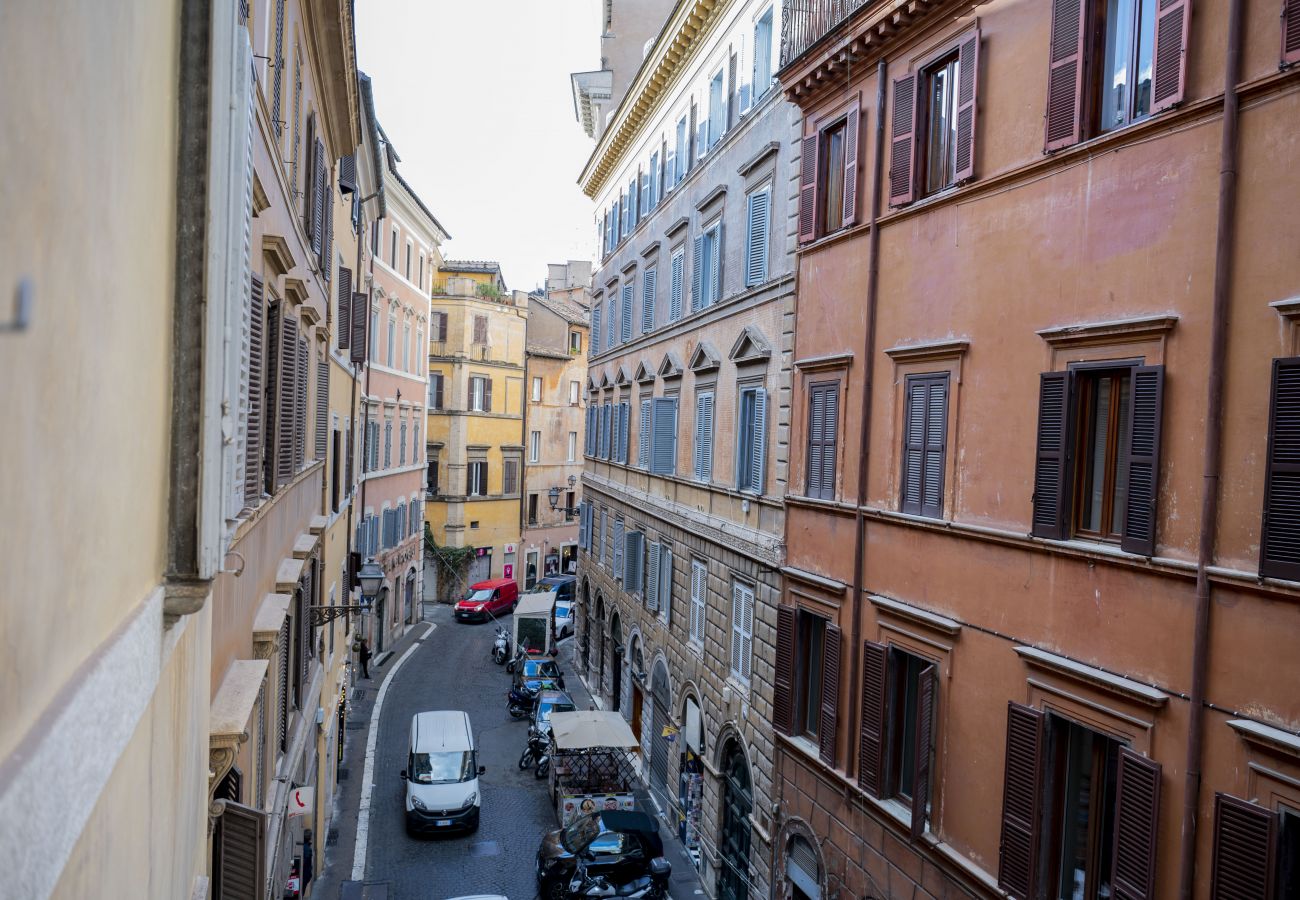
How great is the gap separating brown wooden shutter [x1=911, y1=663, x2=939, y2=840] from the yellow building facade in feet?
122

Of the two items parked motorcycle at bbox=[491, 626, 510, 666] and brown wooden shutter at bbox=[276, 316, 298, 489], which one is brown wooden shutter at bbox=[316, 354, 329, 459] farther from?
parked motorcycle at bbox=[491, 626, 510, 666]

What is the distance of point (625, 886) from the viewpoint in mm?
17484

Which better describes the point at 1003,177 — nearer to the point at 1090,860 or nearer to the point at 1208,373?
the point at 1208,373

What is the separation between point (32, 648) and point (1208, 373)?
8.06 metres

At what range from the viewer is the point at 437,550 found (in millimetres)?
46938

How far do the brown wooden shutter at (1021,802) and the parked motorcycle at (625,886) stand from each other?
8.69 m

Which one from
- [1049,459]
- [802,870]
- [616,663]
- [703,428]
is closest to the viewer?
[1049,459]

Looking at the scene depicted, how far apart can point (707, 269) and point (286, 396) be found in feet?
35.7

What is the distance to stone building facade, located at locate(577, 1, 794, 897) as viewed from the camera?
1636 centimetres

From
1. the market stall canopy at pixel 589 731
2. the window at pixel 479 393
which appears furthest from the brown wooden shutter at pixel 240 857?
the window at pixel 479 393

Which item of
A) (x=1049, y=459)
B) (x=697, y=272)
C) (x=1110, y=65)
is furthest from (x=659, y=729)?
(x=1110, y=65)

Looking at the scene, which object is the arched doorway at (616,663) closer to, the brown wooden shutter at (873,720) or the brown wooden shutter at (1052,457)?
the brown wooden shutter at (873,720)

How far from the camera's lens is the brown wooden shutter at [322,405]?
17058 mm

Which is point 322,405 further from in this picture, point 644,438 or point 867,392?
point 867,392
